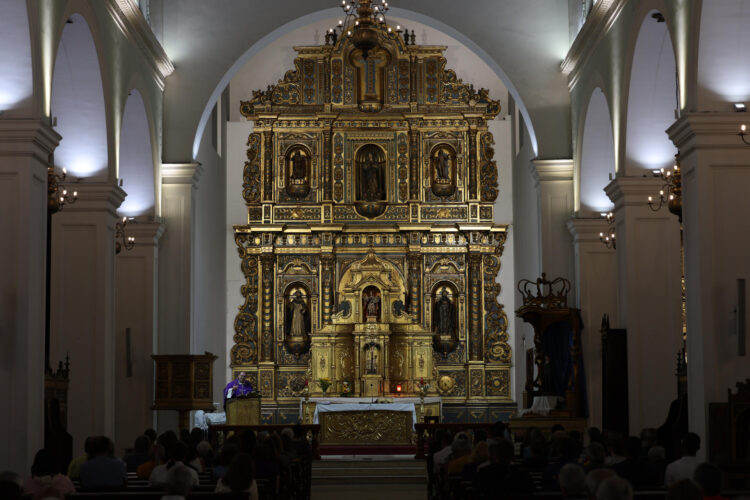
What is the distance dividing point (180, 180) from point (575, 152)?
5.66m

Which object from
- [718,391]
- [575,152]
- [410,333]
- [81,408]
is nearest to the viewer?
[718,391]

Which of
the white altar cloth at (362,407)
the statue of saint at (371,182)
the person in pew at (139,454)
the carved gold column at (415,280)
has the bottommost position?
the white altar cloth at (362,407)

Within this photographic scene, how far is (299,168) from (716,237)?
14087 millimetres

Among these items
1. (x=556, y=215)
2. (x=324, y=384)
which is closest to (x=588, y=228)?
(x=556, y=215)

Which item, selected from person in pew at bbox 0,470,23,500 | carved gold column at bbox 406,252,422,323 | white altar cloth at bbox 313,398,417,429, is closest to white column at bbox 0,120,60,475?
person in pew at bbox 0,470,23,500

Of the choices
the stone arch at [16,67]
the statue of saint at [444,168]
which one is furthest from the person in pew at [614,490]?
the statue of saint at [444,168]

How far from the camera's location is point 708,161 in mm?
10031

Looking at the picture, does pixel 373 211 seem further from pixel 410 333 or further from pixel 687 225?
pixel 687 225

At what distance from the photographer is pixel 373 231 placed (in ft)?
74.8

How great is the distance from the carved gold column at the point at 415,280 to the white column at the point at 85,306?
1038 centimetres

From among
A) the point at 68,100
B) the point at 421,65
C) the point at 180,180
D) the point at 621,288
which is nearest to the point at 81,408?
the point at 68,100

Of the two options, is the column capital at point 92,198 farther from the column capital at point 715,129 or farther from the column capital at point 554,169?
the column capital at point 715,129

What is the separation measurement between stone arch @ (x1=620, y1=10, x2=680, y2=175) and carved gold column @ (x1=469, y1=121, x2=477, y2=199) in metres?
9.69

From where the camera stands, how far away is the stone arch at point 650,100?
1266 centimetres
